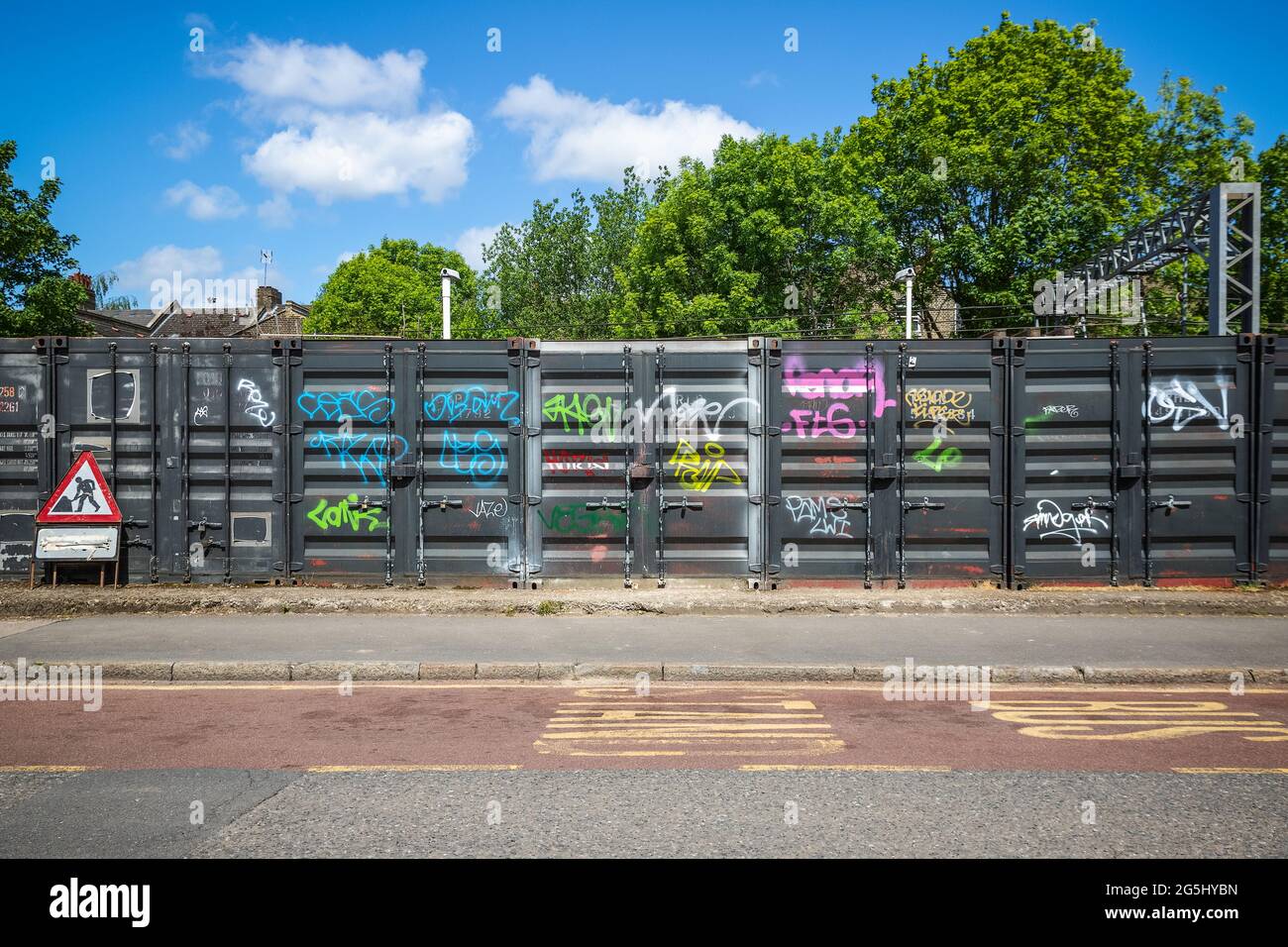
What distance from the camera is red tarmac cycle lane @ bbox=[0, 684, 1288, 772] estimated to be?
234 inches

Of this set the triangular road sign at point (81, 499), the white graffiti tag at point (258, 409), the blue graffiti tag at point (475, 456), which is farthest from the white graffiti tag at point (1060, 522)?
the triangular road sign at point (81, 499)

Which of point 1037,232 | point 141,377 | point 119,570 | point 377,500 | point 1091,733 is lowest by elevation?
point 1091,733

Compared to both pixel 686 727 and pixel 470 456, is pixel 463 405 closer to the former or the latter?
pixel 470 456

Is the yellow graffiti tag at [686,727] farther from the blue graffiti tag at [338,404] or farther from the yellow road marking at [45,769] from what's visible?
the blue graffiti tag at [338,404]

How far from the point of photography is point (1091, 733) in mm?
6566

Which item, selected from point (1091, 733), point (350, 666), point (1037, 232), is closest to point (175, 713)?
point (350, 666)

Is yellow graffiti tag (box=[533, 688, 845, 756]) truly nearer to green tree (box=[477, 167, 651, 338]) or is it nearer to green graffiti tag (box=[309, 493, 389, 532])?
green graffiti tag (box=[309, 493, 389, 532])

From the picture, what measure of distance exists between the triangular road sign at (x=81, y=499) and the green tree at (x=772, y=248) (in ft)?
87.1

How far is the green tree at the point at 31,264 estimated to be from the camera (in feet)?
102

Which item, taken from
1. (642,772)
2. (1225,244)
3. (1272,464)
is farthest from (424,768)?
(1225,244)

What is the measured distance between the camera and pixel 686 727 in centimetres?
671

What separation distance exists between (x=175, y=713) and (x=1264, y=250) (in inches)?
1716

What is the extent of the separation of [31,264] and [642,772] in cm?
3559
